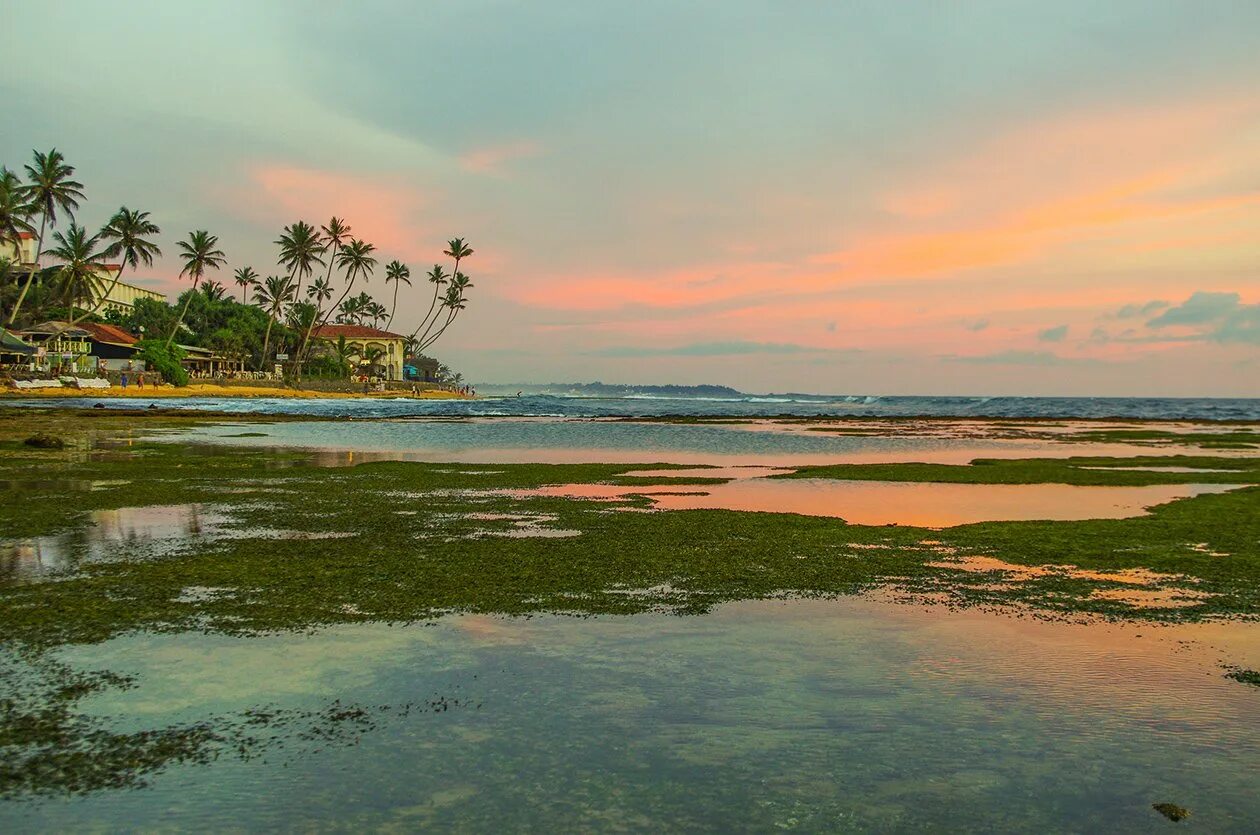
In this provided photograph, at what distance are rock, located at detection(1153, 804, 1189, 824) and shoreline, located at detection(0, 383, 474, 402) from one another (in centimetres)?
8070

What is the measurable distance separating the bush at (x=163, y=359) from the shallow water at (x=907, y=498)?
9472 cm

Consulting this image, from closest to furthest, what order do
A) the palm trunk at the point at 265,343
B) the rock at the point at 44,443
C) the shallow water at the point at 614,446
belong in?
the rock at the point at 44,443, the shallow water at the point at 614,446, the palm trunk at the point at 265,343

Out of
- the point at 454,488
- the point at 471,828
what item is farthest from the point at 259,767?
the point at 454,488

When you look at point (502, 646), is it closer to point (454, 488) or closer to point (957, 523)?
point (957, 523)

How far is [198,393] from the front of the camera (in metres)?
101

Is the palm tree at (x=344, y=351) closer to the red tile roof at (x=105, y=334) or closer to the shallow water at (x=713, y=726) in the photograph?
the red tile roof at (x=105, y=334)

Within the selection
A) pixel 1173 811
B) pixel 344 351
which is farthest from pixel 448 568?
pixel 344 351

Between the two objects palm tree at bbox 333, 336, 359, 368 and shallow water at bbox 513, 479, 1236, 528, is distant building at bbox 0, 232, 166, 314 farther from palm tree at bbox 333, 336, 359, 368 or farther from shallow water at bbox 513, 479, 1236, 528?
shallow water at bbox 513, 479, 1236, 528

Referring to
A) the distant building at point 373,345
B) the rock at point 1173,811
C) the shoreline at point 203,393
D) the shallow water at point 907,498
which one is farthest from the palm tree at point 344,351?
the rock at point 1173,811

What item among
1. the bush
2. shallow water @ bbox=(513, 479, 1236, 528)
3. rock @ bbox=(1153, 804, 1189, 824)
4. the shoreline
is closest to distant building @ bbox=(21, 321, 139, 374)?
the bush

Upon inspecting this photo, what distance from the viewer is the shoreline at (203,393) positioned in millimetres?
77062

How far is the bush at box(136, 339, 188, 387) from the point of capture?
4001 inches

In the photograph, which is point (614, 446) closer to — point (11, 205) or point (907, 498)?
point (907, 498)

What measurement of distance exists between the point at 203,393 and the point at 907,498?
3820 inches
